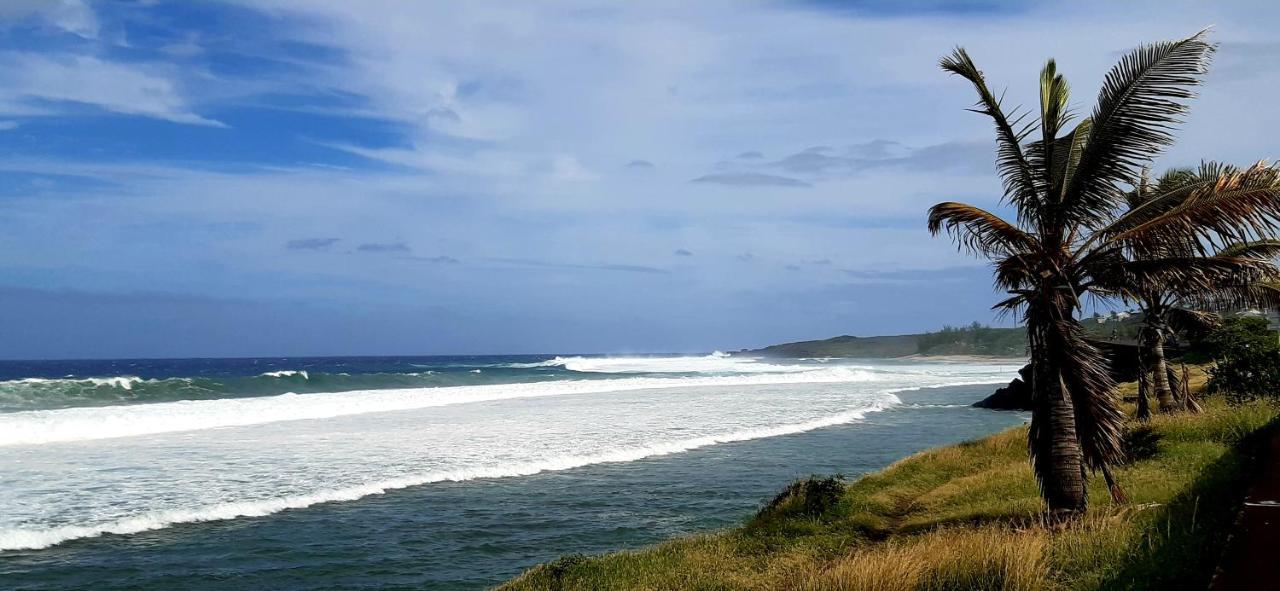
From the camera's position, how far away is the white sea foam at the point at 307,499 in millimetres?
12586

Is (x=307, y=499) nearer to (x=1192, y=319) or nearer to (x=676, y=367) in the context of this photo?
(x=1192, y=319)

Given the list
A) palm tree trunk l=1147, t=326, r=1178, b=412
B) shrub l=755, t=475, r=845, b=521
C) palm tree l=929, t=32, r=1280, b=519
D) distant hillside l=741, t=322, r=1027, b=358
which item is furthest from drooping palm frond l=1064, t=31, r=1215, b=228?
distant hillside l=741, t=322, r=1027, b=358

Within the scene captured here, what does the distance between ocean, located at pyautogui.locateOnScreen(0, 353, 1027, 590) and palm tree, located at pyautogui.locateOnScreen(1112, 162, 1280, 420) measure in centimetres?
639

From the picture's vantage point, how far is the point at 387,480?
1764cm

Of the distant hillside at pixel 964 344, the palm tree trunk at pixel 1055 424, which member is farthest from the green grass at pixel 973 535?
the distant hillside at pixel 964 344

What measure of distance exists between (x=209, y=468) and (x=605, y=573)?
13.8 meters

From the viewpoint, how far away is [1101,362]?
33.8ft

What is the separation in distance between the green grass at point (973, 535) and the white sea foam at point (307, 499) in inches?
280

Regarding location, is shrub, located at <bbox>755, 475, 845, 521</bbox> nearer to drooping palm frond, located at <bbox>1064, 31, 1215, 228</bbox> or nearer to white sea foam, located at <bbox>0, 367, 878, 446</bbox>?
drooping palm frond, located at <bbox>1064, 31, 1215, 228</bbox>

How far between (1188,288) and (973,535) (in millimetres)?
4040

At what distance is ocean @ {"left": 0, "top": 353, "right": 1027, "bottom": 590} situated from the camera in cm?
1134

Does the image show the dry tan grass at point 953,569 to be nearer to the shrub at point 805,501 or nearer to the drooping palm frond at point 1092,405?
the drooping palm frond at point 1092,405

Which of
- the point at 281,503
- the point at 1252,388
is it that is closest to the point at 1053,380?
the point at 281,503

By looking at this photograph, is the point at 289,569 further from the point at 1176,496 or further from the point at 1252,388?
the point at 1252,388
